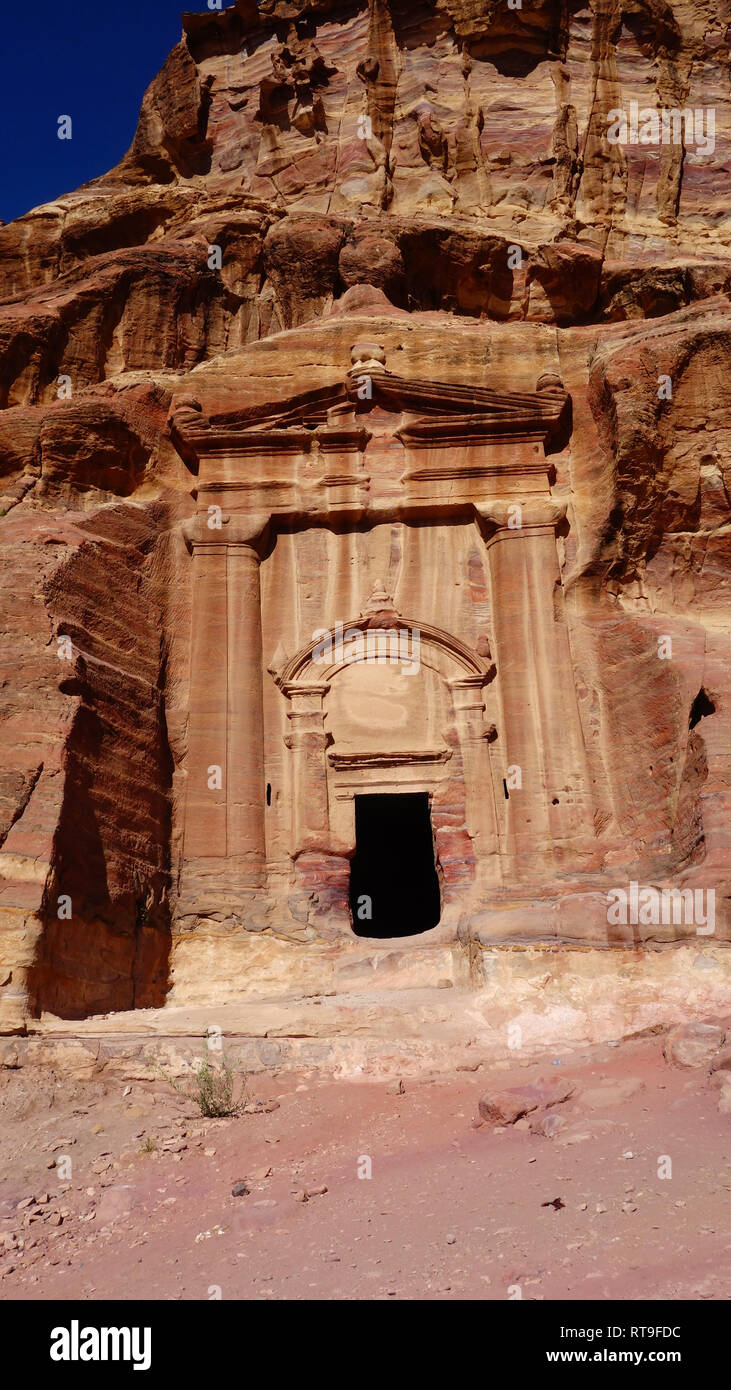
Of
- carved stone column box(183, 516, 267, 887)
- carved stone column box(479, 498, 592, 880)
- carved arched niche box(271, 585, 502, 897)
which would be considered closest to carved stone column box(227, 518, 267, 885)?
carved stone column box(183, 516, 267, 887)

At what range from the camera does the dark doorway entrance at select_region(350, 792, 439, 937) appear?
19.5 meters

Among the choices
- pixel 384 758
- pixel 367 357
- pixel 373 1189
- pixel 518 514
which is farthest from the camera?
pixel 367 357

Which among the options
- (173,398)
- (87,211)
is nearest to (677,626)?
(173,398)

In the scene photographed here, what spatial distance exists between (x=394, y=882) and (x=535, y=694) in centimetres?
639

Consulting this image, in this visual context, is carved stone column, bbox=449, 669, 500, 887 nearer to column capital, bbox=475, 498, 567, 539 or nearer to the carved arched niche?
the carved arched niche

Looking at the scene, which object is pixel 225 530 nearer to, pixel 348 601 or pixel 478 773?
pixel 348 601

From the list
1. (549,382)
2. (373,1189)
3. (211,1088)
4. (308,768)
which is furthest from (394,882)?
(373,1189)

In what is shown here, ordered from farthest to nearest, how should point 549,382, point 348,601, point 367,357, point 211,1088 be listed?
1. point 367,357
2. point 549,382
3. point 348,601
4. point 211,1088

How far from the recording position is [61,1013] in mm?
10812

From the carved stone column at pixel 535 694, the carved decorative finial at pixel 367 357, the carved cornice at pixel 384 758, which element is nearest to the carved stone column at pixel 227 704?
the carved cornice at pixel 384 758

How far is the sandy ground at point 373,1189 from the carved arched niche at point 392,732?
219 inches

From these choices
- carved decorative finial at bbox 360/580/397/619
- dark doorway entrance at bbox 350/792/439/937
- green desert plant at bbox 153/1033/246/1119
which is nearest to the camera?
green desert plant at bbox 153/1033/246/1119

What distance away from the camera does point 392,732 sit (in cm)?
1492

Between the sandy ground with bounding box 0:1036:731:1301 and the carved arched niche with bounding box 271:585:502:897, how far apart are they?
18.2 feet
